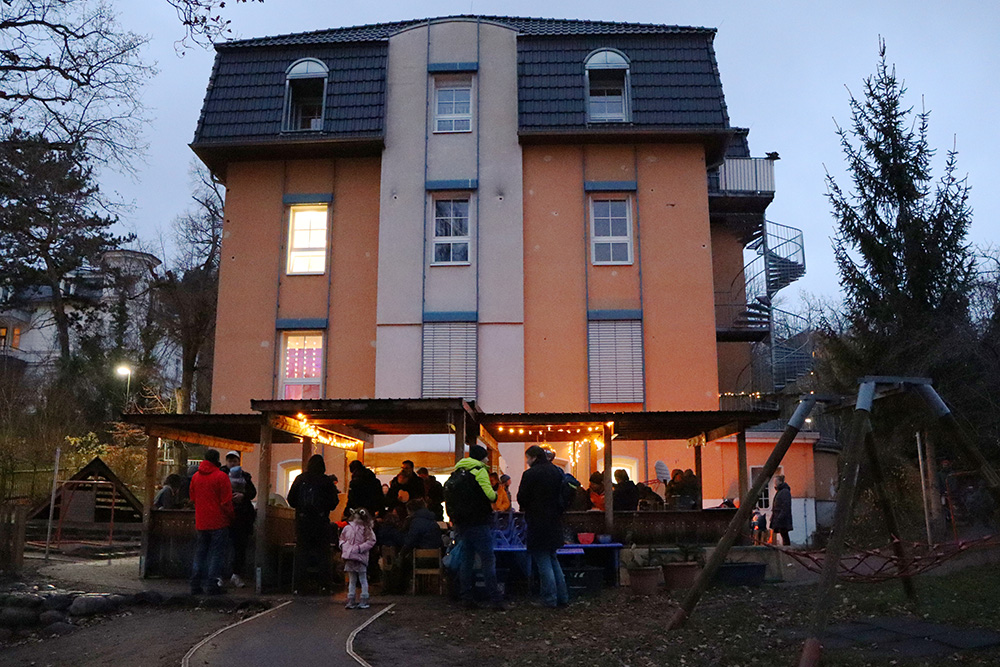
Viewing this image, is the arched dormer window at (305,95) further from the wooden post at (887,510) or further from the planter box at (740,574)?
the wooden post at (887,510)

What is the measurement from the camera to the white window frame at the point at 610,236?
2145cm

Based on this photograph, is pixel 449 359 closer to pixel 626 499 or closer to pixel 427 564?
pixel 626 499

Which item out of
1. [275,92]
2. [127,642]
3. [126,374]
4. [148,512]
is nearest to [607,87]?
[275,92]

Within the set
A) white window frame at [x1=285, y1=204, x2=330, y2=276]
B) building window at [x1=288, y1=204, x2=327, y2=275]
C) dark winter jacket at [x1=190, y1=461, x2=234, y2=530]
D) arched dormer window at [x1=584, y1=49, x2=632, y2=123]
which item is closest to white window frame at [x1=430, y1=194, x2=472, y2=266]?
white window frame at [x1=285, y1=204, x2=330, y2=276]

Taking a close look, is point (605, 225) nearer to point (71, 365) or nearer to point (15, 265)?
point (15, 265)

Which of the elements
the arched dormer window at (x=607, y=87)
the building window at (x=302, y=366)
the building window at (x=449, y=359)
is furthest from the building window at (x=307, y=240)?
the arched dormer window at (x=607, y=87)

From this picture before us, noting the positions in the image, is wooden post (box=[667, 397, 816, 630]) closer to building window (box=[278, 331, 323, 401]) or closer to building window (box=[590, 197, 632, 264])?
building window (box=[590, 197, 632, 264])

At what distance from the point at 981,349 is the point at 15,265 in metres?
22.8

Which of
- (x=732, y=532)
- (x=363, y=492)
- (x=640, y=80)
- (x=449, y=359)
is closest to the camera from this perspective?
(x=732, y=532)

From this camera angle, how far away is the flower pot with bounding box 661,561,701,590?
12.3 m

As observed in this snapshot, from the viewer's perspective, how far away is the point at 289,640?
9.12 metres

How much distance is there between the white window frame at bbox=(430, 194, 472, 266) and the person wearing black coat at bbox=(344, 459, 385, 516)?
8351mm

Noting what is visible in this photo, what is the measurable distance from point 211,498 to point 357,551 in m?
2.40

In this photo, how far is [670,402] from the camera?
2061 cm
